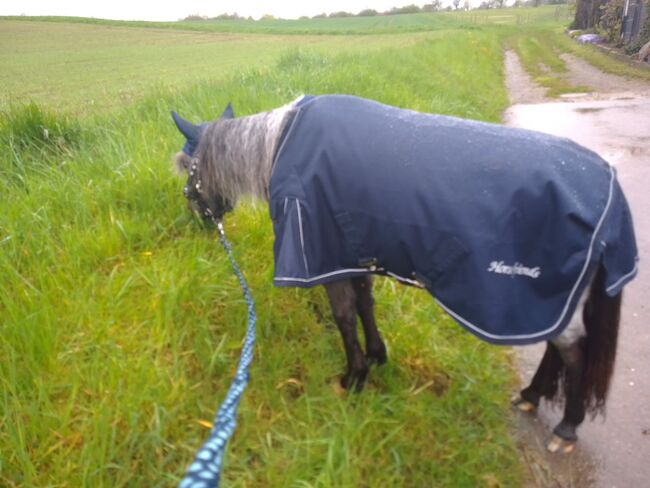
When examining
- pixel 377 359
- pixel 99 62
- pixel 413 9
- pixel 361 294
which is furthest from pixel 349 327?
pixel 413 9

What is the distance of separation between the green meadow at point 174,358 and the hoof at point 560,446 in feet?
0.67

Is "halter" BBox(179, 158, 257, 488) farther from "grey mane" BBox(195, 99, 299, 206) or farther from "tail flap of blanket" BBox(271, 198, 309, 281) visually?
"grey mane" BBox(195, 99, 299, 206)

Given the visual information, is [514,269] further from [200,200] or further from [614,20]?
[614,20]

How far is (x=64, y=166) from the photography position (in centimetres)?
425

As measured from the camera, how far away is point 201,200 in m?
3.13

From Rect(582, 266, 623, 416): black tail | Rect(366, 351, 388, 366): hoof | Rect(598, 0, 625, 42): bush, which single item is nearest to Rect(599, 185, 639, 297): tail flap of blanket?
Rect(582, 266, 623, 416): black tail

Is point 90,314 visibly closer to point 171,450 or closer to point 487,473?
point 171,450

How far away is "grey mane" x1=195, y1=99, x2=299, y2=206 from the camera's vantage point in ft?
9.19

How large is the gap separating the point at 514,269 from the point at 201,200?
1.89 m

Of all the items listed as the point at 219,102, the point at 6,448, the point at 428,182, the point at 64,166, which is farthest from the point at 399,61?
the point at 6,448

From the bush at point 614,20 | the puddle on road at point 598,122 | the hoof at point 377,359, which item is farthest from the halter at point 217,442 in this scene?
the bush at point 614,20

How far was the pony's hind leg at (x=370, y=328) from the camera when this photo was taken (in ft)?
9.77

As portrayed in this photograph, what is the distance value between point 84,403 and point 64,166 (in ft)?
8.51

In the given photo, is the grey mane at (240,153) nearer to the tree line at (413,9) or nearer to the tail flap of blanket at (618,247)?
the tail flap of blanket at (618,247)
